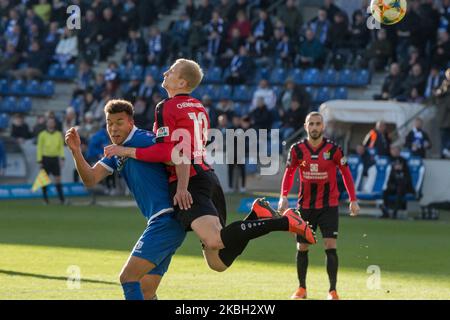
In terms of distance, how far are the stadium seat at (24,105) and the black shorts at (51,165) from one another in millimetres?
8751

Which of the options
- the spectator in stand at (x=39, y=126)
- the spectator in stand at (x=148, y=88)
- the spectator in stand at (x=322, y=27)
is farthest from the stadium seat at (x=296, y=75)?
the spectator in stand at (x=39, y=126)

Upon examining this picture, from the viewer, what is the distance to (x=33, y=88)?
116ft

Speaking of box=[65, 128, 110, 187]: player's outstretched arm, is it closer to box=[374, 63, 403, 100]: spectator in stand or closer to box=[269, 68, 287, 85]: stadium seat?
box=[374, 63, 403, 100]: spectator in stand

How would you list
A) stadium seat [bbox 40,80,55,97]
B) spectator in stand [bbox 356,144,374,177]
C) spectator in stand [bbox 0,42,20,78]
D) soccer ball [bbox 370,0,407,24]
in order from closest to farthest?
soccer ball [bbox 370,0,407,24] < spectator in stand [bbox 356,144,374,177] < stadium seat [bbox 40,80,55,97] < spectator in stand [bbox 0,42,20,78]

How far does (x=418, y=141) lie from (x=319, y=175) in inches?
514

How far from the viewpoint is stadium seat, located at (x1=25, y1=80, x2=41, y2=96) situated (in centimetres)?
3534

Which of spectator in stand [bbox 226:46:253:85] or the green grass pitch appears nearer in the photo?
the green grass pitch

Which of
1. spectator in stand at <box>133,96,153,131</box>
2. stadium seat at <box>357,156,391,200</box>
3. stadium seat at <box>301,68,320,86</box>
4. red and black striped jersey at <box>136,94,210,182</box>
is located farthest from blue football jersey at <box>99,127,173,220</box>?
stadium seat at <box>301,68,320,86</box>

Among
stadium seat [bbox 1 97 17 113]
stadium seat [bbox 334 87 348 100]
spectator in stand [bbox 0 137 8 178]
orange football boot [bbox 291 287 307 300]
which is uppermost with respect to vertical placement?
stadium seat [bbox 334 87 348 100]

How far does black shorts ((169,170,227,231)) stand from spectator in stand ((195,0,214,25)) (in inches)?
943

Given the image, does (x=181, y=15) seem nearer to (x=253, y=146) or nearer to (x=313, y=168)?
(x=253, y=146)

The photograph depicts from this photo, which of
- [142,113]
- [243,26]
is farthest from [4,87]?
[243,26]

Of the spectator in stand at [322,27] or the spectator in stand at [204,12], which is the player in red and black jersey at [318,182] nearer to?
the spectator in stand at [322,27]

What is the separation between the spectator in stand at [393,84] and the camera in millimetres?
28052
